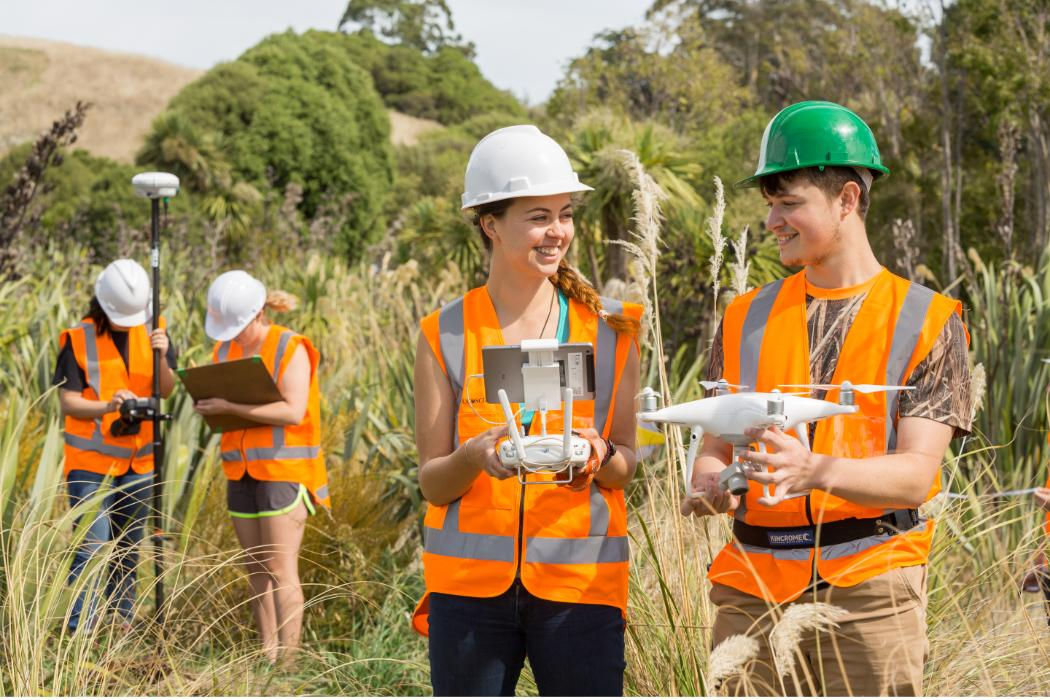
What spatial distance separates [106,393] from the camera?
6012 millimetres

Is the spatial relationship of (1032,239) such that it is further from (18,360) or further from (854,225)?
(854,225)

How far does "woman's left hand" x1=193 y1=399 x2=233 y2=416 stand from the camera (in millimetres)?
5321

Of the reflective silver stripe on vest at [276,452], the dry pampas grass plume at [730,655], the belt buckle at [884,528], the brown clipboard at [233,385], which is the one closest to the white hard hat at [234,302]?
the brown clipboard at [233,385]

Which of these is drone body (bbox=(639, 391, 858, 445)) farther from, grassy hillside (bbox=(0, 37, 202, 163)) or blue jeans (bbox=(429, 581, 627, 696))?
grassy hillside (bbox=(0, 37, 202, 163))

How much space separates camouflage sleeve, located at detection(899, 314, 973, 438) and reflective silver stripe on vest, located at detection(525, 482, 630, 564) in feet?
2.35

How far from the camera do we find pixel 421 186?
47.4 metres

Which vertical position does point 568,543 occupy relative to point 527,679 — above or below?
above

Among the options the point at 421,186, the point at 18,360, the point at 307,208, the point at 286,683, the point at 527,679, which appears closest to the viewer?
the point at 527,679

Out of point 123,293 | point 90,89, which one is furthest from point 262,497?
point 90,89

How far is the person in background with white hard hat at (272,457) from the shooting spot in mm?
5215

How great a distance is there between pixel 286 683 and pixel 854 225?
2627 mm

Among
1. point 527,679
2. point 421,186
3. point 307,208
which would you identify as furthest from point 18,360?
point 421,186

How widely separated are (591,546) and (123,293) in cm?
412

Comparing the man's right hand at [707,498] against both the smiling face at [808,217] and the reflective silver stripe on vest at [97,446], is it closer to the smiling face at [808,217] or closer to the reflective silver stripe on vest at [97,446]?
the smiling face at [808,217]
